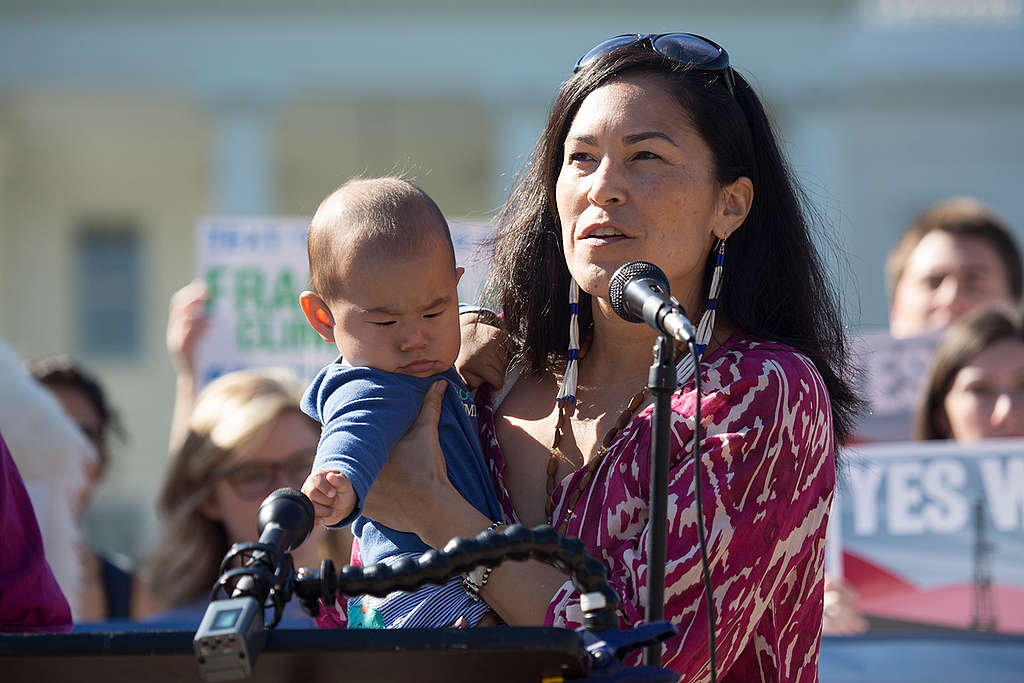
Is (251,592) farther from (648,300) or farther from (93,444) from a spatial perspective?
(93,444)

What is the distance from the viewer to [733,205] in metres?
2.44

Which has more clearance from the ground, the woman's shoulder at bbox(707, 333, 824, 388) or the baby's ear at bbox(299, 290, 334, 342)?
the baby's ear at bbox(299, 290, 334, 342)

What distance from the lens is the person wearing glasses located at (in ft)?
6.78

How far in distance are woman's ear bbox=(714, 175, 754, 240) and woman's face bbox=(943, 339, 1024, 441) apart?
7.68ft

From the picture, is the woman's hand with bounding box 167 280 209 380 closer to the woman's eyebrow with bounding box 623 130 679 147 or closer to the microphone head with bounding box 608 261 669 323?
the woman's eyebrow with bounding box 623 130 679 147

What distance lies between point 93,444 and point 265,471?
3.76 ft

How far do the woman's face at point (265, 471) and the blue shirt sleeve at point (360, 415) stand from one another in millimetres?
2173

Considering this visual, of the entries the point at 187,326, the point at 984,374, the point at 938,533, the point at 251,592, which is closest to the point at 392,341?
the point at 251,592

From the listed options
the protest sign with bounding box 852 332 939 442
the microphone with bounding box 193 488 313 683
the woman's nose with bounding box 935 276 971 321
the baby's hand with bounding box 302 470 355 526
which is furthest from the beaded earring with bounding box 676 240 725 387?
the woman's nose with bounding box 935 276 971 321

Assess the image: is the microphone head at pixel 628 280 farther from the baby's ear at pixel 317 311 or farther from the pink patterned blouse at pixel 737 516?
the baby's ear at pixel 317 311

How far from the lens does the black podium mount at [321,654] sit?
1444 millimetres

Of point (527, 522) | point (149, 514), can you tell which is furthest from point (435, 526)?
point (149, 514)

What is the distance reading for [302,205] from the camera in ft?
60.1

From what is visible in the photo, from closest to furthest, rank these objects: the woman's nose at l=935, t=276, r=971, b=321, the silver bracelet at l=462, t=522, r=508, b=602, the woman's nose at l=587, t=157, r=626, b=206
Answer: the silver bracelet at l=462, t=522, r=508, b=602 → the woman's nose at l=587, t=157, r=626, b=206 → the woman's nose at l=935, t=276, r=971, b=321
